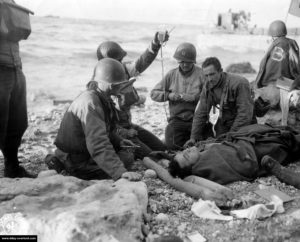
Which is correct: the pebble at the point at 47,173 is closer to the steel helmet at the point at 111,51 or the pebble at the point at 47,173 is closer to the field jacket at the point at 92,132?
the field jacket at the point at 92,132

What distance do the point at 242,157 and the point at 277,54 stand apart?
151 inches

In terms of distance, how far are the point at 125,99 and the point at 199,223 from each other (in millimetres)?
2117

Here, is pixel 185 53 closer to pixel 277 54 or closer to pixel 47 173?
pixel 277 54

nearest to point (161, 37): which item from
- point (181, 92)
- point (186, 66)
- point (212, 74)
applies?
point (186, 66)

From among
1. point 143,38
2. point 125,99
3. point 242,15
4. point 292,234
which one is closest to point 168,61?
point 242,15

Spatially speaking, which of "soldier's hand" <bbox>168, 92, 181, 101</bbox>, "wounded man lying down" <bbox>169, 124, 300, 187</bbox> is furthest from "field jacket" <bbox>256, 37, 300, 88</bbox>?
"wounded man lying down" <bbox>169, 124, 300, 187</bbox>

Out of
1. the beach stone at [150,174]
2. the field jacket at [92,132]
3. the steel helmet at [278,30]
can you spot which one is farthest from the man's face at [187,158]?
the steel helmet at [278,30]

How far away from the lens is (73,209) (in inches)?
129

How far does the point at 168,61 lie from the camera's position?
31.5 m

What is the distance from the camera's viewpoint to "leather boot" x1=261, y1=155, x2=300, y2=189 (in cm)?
433

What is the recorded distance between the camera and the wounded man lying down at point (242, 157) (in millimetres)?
4527

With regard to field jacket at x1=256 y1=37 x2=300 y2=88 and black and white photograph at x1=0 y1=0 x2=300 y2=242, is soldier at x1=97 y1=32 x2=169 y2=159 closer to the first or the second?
black and white photograph at x1=0 y1=0 x2=300 y2=242

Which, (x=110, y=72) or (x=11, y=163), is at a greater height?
(x=110, y=72)

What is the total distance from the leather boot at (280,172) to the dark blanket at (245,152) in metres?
0.14
